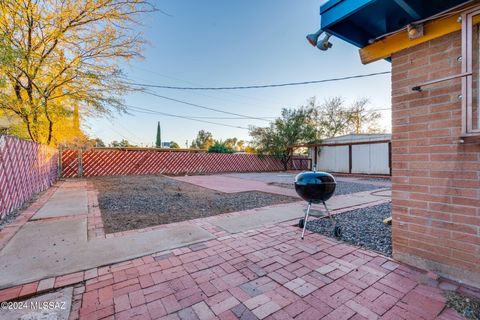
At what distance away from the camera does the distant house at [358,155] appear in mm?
12125

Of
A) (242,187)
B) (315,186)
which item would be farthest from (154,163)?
(315,186)

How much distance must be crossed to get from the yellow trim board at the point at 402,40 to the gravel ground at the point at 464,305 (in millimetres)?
1904

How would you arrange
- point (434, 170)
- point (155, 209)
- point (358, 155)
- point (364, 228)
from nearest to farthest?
point (434, 170)
point (364, 228)
point (155, 209)
point (358, 155)

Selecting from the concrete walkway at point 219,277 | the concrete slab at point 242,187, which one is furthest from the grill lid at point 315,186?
the concrete slab at point 242,187

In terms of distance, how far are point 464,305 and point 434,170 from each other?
0.93 meters

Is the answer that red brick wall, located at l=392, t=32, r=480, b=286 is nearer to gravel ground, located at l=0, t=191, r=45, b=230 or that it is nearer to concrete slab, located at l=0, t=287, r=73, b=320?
concrete slab, located at l=0, t=287, r=73, b=320

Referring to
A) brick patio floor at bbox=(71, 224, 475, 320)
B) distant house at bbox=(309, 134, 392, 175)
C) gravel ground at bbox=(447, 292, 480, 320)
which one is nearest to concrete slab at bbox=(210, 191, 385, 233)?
brick patio floor at bbox=(71, 224, 475, 320)

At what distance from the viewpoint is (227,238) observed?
2580mm

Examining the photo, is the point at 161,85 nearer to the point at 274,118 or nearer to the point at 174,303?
the point at 274,118

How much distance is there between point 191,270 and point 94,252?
42.9 inches

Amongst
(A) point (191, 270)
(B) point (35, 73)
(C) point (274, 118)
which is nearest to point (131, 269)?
(A) point (191, 270)

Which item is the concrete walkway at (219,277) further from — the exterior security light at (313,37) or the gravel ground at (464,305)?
the exterior security light at (313,37)

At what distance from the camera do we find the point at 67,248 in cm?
226

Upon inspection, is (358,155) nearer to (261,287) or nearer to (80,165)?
(261,287)
